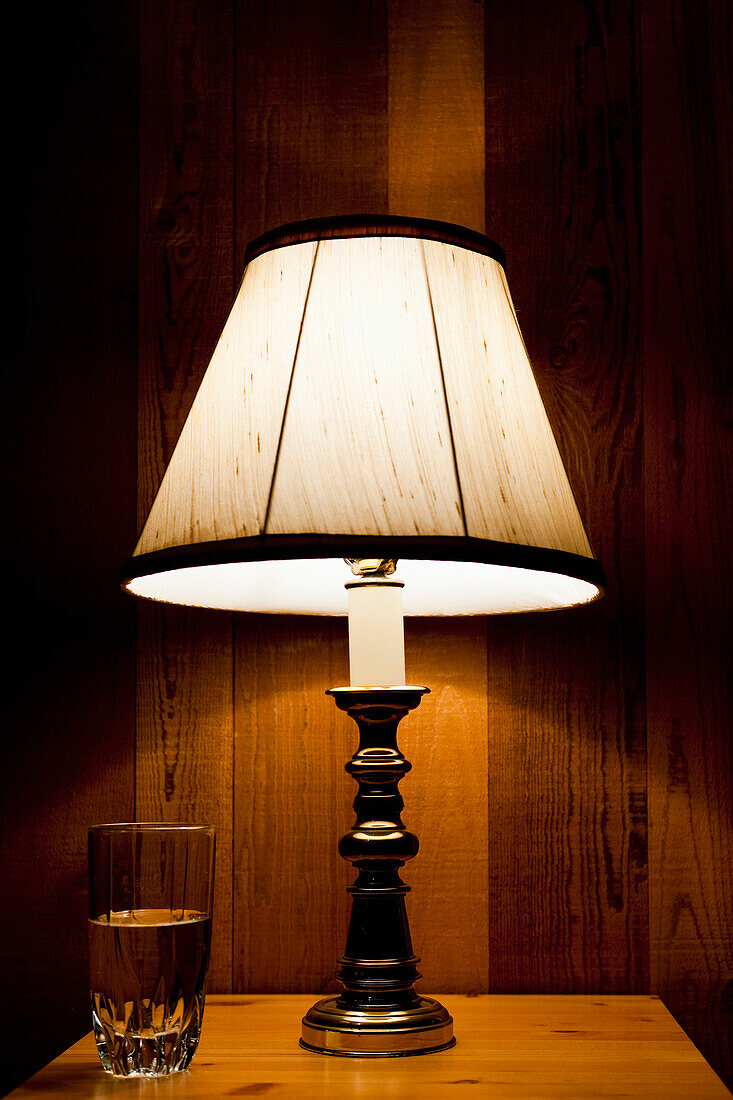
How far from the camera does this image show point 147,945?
826 millimetres

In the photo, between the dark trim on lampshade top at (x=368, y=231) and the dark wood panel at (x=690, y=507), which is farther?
the dark wood panel at (x=690, y=507)

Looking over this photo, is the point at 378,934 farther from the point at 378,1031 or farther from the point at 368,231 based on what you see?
the point at 368,231

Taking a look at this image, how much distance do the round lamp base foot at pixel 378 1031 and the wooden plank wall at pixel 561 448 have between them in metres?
0.24

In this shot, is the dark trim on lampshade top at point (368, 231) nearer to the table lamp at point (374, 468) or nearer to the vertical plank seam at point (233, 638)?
the table lamp at point (374, 468)

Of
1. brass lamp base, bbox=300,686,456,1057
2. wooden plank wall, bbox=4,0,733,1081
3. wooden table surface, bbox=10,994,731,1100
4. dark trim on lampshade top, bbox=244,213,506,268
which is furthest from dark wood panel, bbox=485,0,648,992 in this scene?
dark trim on lampshade top, bbox=244,213,506,268

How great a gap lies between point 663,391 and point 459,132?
398 mm

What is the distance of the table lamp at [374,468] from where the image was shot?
2.48 ft

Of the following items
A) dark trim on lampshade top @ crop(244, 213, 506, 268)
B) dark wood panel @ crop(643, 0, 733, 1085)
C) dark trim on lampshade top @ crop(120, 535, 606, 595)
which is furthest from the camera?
dark wood panel @ crop(643, 0, 733, 1085)

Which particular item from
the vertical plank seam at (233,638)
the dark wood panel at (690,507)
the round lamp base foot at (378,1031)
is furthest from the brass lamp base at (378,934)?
the dark wood panel at (690,507)

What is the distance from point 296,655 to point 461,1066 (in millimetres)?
482

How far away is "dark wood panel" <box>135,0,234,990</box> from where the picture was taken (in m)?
1.17

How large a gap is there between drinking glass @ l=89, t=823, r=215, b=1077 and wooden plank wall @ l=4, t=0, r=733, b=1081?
1.00 ft

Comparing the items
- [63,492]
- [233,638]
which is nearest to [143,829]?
[233,638]

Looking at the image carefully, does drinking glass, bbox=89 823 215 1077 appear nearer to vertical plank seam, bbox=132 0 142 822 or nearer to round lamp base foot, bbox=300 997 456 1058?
round lamp base foot, bbox=300 997 456 1058
